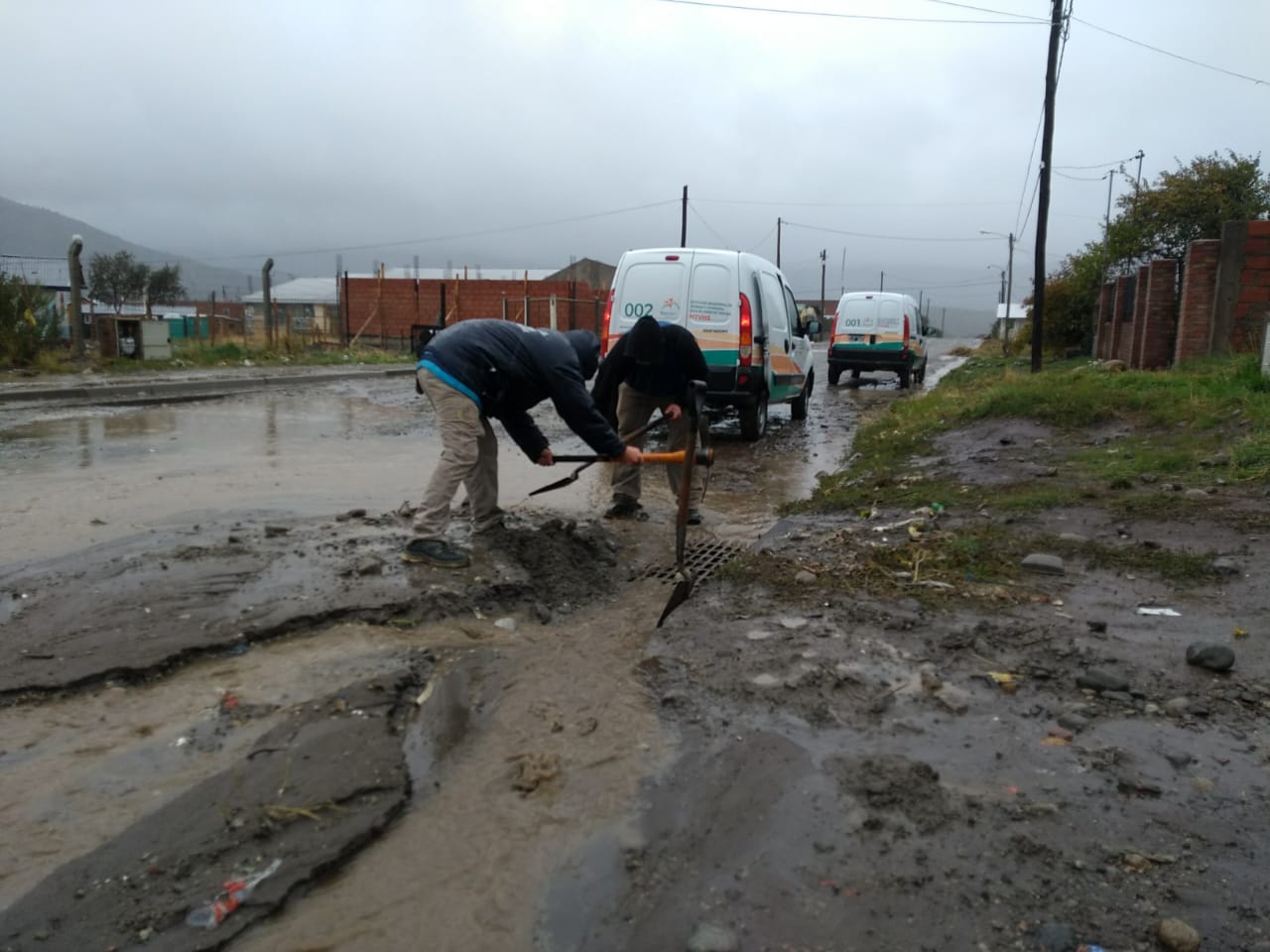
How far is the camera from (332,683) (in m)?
3.50

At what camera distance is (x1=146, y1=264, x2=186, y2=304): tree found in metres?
56.8

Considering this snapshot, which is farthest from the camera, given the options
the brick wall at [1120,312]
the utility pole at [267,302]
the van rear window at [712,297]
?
the utility pole at [267,302]

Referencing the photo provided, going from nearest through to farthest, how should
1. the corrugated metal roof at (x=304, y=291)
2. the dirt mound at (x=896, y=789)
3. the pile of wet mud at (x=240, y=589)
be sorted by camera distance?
the dirt mound at (x=896, y=789) < the pile of wet mud at (x=240, y=589) < the corrugated metal roof at (x=304, y=291)

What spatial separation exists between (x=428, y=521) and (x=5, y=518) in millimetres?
3171

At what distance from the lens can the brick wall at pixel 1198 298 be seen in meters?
12.1

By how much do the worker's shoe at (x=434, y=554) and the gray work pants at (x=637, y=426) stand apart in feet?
6.26

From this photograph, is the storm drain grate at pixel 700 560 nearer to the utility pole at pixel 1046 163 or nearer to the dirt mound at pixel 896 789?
the dirt mound at pixel 896 789

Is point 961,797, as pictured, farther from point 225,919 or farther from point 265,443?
point 265,443

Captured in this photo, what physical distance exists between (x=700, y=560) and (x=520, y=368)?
1578 millimetres

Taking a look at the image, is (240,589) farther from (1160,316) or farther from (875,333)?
(875,333)

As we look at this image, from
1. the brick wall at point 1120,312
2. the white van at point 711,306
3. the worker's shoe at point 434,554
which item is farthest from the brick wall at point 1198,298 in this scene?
the worker's shoe at point 434,554

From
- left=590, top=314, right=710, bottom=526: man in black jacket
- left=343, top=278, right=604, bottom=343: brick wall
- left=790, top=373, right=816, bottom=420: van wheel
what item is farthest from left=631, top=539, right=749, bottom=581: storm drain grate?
left=343, top=278, right=604, bottom=343: brick wall

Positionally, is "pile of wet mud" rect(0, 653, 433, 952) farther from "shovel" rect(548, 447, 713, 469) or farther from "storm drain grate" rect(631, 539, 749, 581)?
"storm drain grate" rect(631, 539, 749, 581)

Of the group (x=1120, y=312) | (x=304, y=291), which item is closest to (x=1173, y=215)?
(x=1120, y=312)
